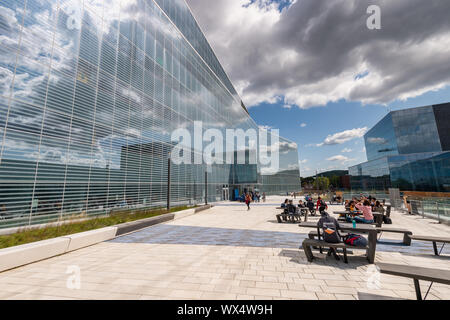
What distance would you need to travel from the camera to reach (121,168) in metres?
13.5

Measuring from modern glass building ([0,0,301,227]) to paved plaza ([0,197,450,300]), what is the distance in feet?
16.7

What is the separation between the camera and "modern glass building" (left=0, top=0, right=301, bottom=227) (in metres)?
8.48

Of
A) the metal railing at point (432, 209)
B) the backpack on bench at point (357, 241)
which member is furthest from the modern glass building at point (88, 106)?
the metal railing at point (432, 209)

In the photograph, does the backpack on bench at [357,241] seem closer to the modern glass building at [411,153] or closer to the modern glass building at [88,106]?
the modern glass building at [88,106]

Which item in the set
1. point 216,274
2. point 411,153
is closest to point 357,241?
point 216,274

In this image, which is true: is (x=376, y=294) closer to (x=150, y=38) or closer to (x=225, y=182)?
(x=150, y=38)

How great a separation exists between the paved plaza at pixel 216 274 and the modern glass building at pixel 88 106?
201 inches

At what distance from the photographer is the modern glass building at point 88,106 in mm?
Result: 8477

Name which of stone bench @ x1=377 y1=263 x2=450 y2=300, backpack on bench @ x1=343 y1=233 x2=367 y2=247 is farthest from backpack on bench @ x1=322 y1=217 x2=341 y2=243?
stone bench @ x1=377 y1=263 x2=450 y2=300

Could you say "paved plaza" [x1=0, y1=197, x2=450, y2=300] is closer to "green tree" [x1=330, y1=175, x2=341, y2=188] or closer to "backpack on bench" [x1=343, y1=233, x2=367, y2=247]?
"backpack on bench" [x1=343, y1=233, x2=367, y2=247]

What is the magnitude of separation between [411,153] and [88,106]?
6924cm
